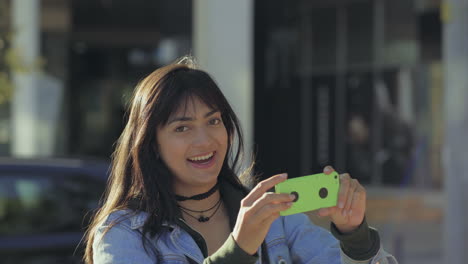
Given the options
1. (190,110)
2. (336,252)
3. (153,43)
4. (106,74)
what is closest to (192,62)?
(190,110)

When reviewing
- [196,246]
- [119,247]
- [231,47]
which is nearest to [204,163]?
[196,246]

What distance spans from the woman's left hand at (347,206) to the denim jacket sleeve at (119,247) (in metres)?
0.44

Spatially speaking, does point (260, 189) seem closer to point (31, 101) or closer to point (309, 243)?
point (309, 243)

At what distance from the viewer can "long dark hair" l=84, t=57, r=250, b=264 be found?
195cm

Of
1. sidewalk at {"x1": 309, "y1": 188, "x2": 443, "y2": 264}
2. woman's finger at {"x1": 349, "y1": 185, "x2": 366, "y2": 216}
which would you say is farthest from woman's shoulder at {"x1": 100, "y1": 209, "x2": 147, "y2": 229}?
sidewalk at {"x1": 309, "y1": 188, "x2": 443, "y2": 264}

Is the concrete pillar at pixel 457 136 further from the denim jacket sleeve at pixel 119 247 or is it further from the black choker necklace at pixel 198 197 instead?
the denim jacket sleeve at pixel 119 247

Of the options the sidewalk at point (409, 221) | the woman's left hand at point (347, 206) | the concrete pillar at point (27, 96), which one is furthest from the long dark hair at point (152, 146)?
the concrete pillar at point (27, 96)

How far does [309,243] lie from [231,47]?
8.12 metres

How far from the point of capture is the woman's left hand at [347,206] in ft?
5.69

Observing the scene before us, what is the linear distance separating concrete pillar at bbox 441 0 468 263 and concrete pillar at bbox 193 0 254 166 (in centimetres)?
374

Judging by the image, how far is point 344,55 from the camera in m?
18.0

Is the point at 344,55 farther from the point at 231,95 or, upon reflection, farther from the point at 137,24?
the point at 231,95

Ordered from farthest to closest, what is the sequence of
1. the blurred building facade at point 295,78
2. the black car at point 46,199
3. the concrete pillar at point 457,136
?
the blurred building facade at point 295,78 → the concrete pillar at point 457,136 → the black car at point 46,199

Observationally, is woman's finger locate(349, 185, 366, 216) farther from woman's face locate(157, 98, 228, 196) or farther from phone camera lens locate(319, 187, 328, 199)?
woman's face locate(157, 98, 228, 196)
